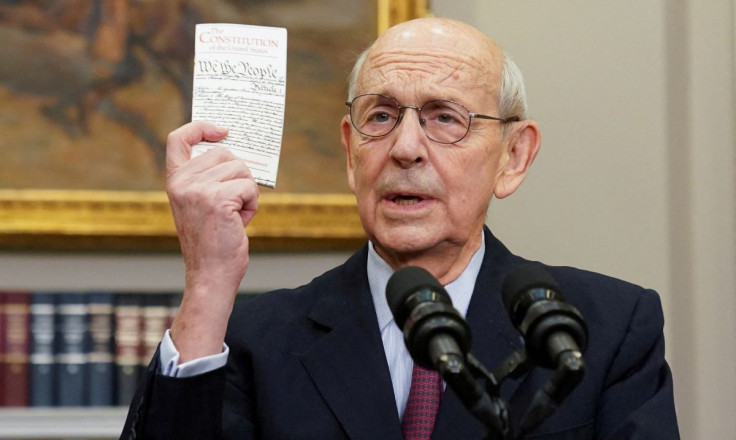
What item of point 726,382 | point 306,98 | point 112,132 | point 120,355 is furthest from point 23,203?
point 726,382

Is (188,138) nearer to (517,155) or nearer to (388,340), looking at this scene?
(388,340)

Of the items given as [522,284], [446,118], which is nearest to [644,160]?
[446,118]

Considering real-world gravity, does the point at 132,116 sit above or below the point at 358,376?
above

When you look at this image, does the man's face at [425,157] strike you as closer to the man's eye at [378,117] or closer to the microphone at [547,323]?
the man's eye at [378,117]

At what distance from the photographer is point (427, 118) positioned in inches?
82.8

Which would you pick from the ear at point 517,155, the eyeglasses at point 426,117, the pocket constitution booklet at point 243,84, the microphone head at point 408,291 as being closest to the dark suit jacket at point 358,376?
the ear at point 517,155

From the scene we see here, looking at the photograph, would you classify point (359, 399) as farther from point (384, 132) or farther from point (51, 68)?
point (51, 68)

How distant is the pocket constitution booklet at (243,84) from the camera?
1.82 m

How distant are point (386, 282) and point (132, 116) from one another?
155 centimetres

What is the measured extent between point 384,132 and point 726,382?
1.84 metres

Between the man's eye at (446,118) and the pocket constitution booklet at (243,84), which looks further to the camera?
the man's eye at (446,118)

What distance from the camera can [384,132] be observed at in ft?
6.92

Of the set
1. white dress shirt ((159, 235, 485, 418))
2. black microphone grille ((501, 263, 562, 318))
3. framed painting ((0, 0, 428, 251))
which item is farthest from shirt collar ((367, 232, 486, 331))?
framed painting ((0, 0, 428, 251))

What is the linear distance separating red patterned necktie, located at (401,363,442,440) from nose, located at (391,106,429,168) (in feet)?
1.39
